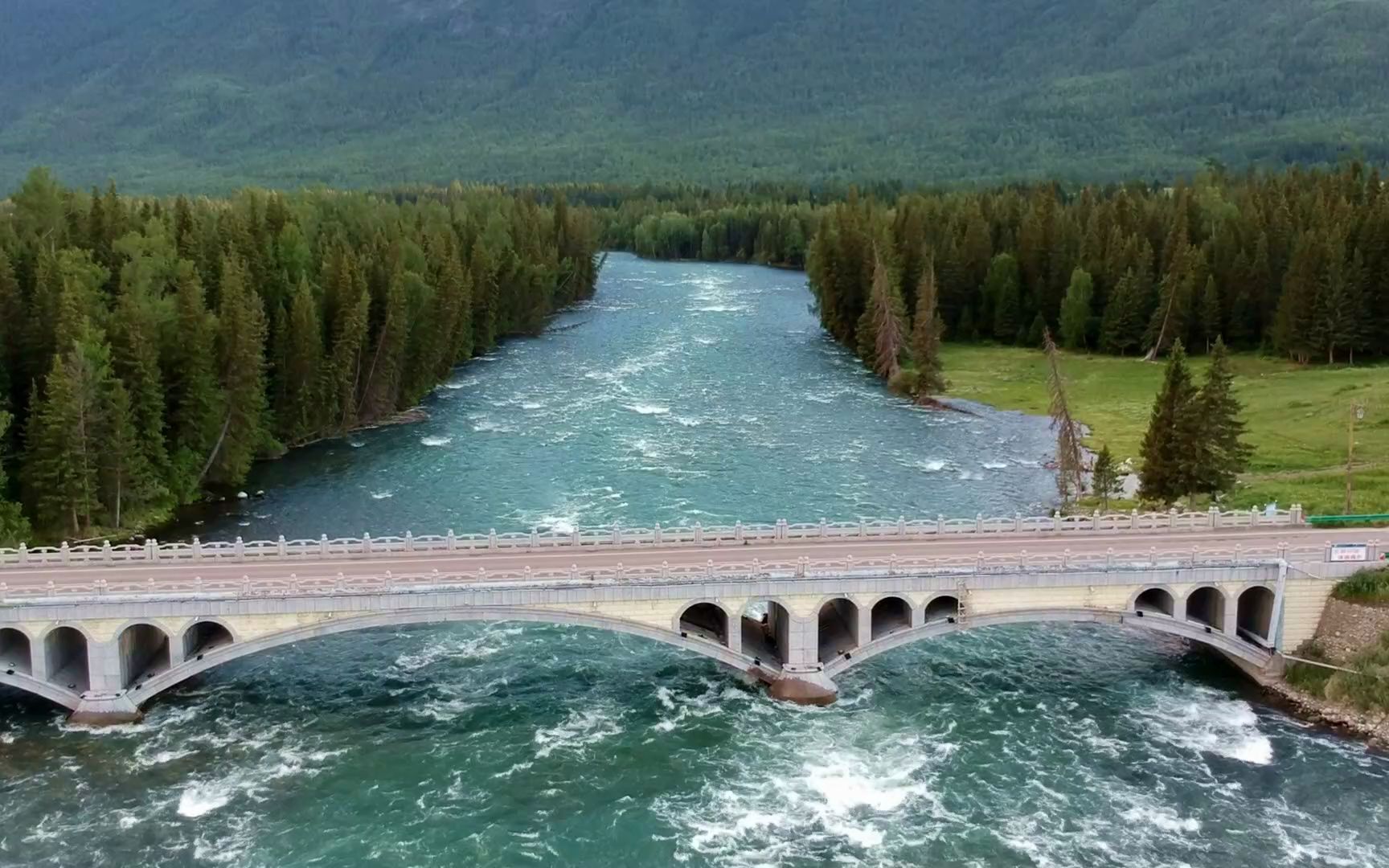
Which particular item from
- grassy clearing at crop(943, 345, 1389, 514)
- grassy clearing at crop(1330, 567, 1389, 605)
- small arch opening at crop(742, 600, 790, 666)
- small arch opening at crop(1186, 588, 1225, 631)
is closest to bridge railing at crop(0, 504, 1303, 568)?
small arch opening at crop(742, 600, 790, 666)

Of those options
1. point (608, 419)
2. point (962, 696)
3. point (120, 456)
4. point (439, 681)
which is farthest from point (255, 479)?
point (962, 696)

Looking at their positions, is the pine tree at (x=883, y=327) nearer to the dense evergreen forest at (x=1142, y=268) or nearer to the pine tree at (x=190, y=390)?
the dense evergreen forest at (x=1142, y=268)

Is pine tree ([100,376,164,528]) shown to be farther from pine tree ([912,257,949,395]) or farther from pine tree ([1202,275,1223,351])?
pine tree ([1202,275,1223,351])

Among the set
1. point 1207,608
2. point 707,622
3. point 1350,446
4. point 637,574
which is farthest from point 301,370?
point 1350,446

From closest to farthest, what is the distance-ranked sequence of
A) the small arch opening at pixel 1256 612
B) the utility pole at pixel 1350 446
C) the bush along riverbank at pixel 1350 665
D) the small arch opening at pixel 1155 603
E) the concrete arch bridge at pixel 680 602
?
the bush along riverbank at pixel 1350 665 < the concrete arch bridge at pixel 680 602 < the small arch opening at pixel 1155 603 < the small arch opening at pixel 1256 612 < the utility pole at pixel 1350 446

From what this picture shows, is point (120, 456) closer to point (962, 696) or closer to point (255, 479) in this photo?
point (255, 479)

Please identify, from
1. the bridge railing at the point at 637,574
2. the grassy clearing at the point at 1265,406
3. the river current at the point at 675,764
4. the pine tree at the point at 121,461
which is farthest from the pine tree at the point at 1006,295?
the pine tree at the point at 121,461
